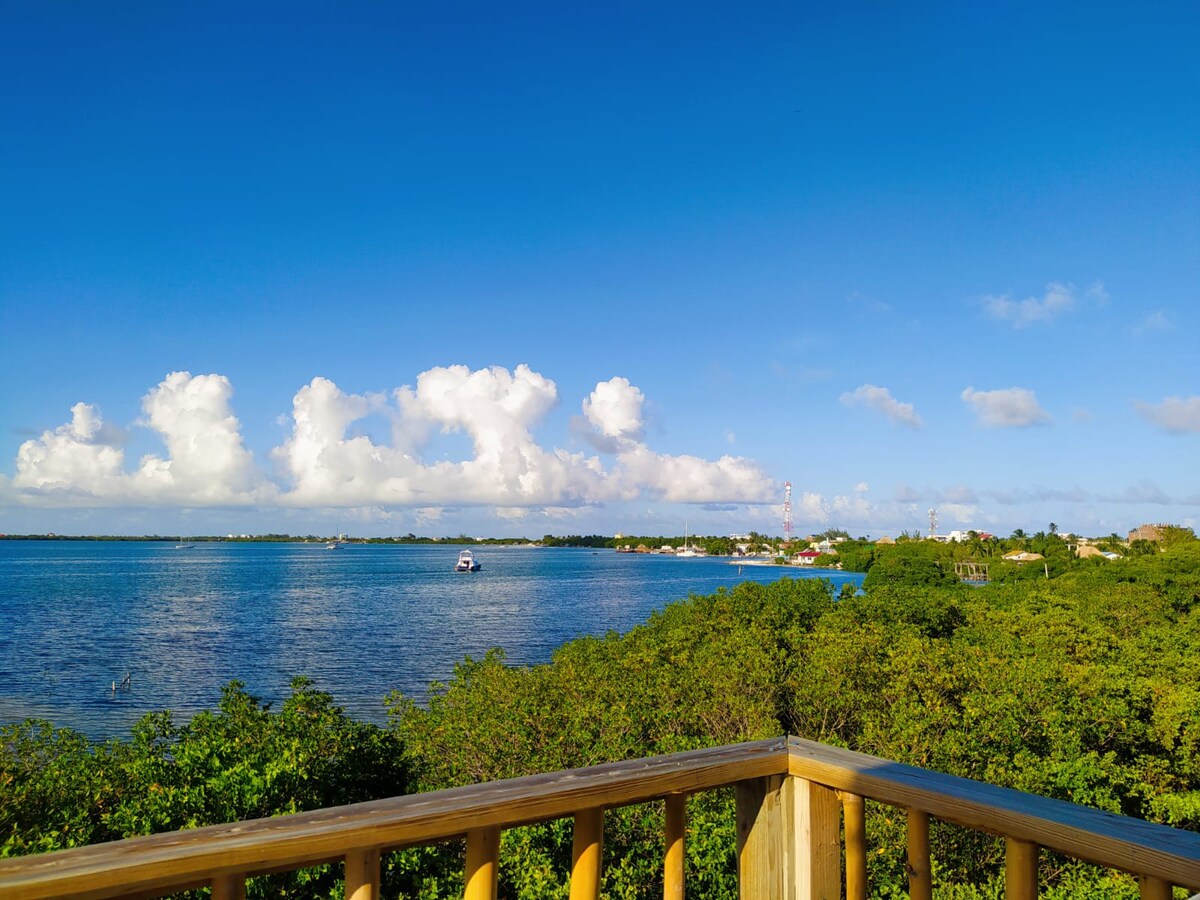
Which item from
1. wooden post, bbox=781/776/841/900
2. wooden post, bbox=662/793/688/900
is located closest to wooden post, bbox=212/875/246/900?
wooden post, bbox=662/793/688/900

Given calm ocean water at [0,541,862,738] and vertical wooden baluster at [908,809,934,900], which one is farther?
calm ocean water at [0,541,862,738]

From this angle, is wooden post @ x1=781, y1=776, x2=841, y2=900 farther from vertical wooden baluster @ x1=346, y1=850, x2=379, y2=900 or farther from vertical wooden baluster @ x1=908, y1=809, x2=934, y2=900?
vertical wooden baluster @ x1=346, y1=850, x2=379, y2=900

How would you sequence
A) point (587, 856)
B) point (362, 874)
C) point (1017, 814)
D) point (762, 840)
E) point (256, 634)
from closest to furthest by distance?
1. point (362, 874)
2. point (1017, 814)
3. point (587, 856)
4. point (762, 840)
5. point (256, 634)

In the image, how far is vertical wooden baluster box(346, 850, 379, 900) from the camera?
1.46 m

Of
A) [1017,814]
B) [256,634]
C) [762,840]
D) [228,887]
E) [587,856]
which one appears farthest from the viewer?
[256,634]

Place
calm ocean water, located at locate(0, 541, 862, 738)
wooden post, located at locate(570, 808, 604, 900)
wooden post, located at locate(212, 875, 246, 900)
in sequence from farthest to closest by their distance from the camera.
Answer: calm ocean water, located at locate(0, 541, 862, 738) < wooden post, located at locate(570, 808, 604, 900) < wooden post, located at locate(212, 875, 246, 900)

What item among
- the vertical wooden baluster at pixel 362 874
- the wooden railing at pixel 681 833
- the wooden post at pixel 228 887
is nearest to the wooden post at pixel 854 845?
the wooden railing at pixel 681 833

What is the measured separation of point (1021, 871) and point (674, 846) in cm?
72

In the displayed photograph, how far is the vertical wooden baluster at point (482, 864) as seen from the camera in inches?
62.2

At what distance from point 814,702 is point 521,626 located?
1218 inches

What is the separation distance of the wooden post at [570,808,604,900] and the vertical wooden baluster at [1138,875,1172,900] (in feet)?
3.32

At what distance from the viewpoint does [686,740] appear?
11.0 metres

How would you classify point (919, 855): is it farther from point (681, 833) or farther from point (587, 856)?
point (587, 856)

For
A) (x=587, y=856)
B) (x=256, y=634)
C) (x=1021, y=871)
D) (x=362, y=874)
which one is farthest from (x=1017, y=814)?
(x=256, y=634)
